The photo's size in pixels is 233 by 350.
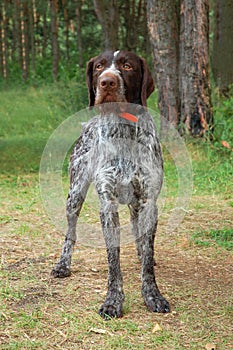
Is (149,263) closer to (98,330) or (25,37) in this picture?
(98,330)

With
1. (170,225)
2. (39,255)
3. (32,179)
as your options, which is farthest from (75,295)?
(32,179)

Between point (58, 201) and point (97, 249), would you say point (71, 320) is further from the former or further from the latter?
point (58, 201)

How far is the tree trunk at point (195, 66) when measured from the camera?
372 inches

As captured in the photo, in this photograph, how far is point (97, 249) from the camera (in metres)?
5.75

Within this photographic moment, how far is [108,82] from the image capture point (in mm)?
4055

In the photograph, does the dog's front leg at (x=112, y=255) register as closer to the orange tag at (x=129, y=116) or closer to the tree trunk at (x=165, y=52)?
the orange tag at (x=129, y=116)

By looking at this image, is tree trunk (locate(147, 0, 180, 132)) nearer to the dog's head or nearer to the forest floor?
the forest floor

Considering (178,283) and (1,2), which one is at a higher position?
(1,2)

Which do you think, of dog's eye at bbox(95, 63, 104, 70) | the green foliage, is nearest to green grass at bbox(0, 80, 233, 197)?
the green foliage

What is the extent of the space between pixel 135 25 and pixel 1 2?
17.4 feet

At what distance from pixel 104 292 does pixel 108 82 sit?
4.85 ft

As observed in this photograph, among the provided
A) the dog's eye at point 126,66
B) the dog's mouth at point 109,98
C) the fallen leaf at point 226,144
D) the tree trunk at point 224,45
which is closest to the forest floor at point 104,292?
the dog's mouth at point 109,98

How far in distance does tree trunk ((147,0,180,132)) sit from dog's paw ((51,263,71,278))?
5215mm

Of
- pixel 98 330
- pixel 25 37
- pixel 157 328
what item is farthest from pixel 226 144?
pixel 25 37
